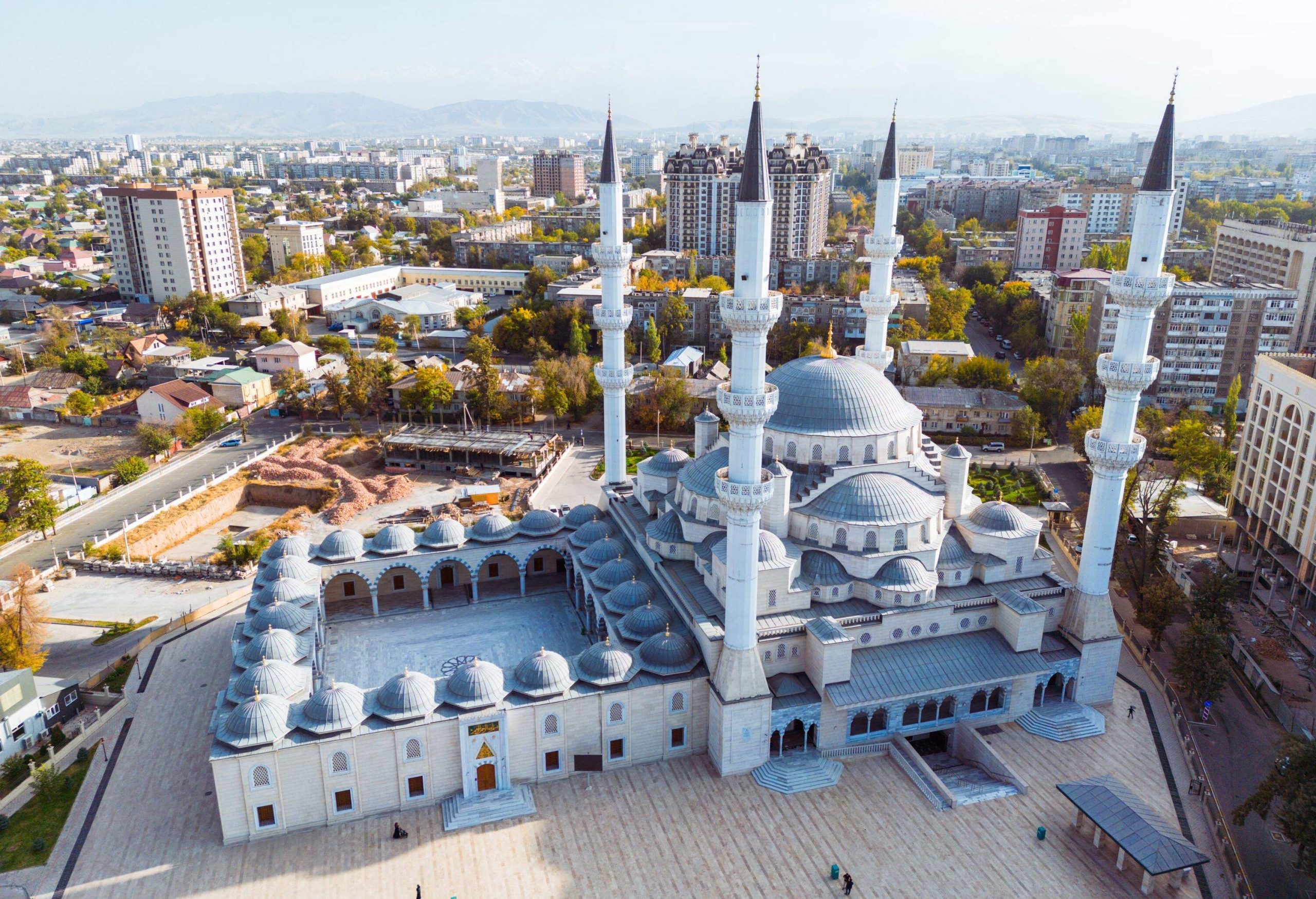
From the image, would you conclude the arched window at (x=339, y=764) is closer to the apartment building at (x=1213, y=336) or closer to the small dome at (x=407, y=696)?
the small dome at (x=407, y=696)

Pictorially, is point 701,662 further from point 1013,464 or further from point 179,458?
point 179,458

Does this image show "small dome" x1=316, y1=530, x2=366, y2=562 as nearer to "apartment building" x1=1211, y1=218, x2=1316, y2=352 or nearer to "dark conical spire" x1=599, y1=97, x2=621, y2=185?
"dark conical spire" x1=599, y1=97, x2=621, y2=185

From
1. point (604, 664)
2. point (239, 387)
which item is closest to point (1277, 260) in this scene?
point (604, 664)

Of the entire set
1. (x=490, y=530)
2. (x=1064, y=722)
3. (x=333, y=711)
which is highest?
(x=333, y=711)

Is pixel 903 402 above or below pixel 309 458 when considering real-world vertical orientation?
above

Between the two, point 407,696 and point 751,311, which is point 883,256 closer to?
point 751,311

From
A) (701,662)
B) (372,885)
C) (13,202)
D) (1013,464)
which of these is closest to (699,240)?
(1013,464)

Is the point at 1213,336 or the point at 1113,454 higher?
the point at 1113,454
